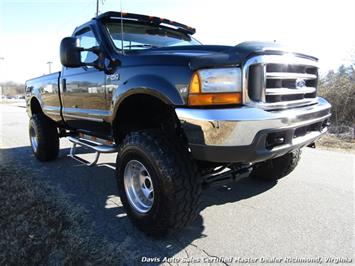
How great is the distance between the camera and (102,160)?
592 centimetres

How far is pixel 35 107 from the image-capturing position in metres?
6.55

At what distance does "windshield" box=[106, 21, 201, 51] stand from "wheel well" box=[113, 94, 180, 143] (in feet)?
2.49

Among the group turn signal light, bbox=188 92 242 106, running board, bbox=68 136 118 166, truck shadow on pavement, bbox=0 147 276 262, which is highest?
turn signal light, bbox=188 92 242 106

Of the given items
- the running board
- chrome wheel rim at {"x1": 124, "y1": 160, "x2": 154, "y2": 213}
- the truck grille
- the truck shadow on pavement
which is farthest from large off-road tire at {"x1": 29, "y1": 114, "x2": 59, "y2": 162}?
the truck grille

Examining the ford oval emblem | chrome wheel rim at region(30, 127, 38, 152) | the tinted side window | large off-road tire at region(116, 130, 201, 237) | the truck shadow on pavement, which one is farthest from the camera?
chrome wheel rim at region(30, 127, 38, 152)

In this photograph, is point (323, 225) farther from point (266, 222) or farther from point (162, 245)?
point (162, 245)

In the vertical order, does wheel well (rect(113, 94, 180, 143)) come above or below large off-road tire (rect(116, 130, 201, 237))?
above

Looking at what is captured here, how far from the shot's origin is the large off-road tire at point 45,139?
573 centimetres

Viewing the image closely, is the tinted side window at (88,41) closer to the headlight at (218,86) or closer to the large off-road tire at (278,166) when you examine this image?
the headlight at (218,86)

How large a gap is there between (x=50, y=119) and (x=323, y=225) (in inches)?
188

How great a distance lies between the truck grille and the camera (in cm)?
262

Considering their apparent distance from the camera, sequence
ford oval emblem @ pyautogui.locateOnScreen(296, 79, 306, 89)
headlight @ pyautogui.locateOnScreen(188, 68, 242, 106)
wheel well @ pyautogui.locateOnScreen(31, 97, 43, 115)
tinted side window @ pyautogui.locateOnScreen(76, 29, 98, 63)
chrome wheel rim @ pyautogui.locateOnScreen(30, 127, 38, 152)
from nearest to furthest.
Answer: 1. headlight @ pyautogui.locateOnScreen(188, 68, 242, 106)
2. ford oval emblem @ pyautogui.locateOnScreen(296, 79, 306, 89)
3. tinted side window @ pyautogui.locateOnScreen(76, 29, 98, 63)
4. chrome wheel rim @ pyautogui.locateOnScreen(30, 127, 38, 152)
5. wheel well @ pyautogui.locateOnScreen(31, 97, 43, 115)

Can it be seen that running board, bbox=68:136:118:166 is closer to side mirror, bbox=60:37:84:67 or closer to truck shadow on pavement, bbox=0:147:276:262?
truck shadow on pavement, bbox=0:147:276:262

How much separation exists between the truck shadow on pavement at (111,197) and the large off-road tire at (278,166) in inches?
4.8
